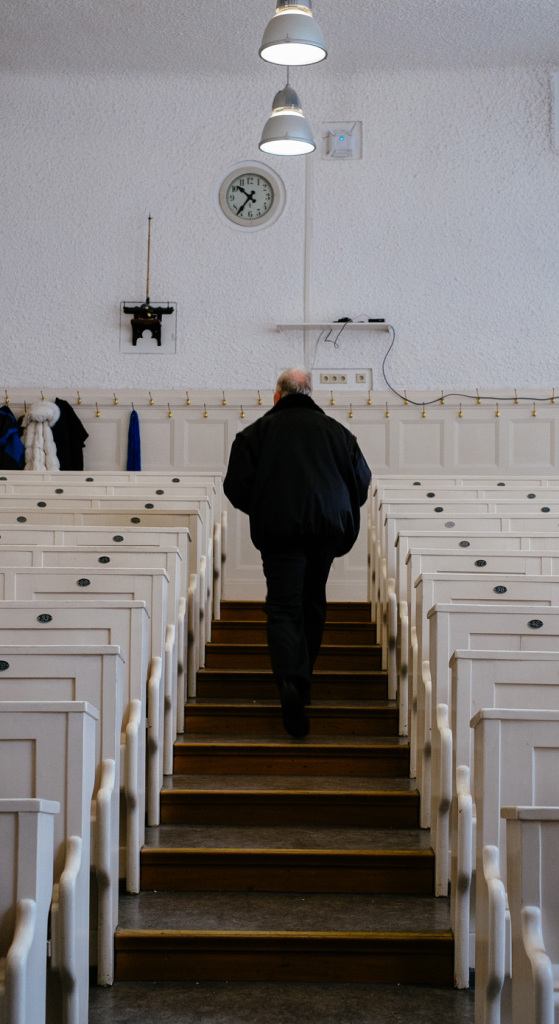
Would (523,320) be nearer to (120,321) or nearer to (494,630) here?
(120,321)

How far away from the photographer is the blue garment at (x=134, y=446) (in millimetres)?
8117

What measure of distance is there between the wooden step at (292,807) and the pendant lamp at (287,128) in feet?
14.4

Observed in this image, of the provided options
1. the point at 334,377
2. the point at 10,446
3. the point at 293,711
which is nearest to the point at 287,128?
the point at 334,377

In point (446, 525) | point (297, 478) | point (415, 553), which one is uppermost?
point (297, 478)

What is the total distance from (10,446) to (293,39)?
12.9 feet

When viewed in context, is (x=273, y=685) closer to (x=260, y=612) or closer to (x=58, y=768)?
(x=260, y=612)

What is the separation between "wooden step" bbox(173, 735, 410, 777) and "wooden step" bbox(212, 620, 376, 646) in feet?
4.38

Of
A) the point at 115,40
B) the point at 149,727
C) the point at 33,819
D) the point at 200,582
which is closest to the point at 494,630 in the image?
the point at 149,727

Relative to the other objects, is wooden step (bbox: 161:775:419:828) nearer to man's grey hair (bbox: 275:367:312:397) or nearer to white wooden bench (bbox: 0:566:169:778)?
white wooden bench (bbox: 0:566:169:778)

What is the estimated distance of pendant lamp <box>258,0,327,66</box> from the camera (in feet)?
16.3

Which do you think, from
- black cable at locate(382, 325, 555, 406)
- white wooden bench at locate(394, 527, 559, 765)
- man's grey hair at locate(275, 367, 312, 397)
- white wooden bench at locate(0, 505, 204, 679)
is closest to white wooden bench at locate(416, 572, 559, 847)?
white wooden bench at locate(394, 527, 559, 765)

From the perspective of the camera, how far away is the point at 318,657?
480cm

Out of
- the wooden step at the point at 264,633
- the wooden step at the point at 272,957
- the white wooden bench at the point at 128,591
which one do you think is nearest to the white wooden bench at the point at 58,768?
the wooden step at the point at 272,957

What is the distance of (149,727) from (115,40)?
6.51 m
